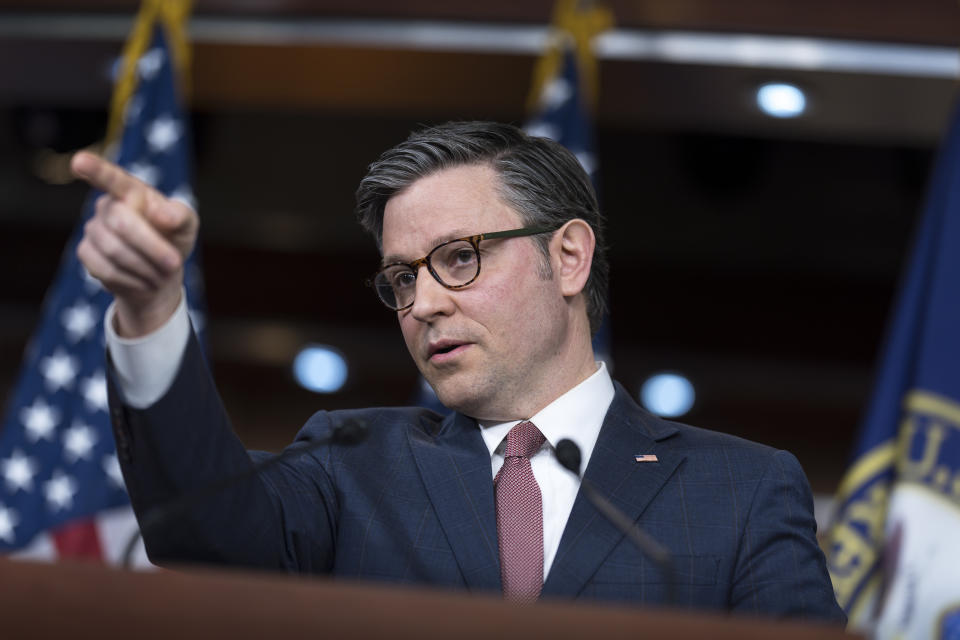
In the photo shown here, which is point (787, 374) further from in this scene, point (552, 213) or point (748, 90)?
point (552, 213)

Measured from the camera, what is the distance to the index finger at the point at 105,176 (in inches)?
44.1

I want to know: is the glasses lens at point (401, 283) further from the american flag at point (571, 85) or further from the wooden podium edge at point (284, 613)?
the american flag at point (571, 85)

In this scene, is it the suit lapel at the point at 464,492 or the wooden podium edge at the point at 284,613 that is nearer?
the wooden podium edge at the point at 284,613

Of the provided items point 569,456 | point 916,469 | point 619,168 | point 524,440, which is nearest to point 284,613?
point 569,456

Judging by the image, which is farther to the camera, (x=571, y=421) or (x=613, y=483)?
(x=571, y=421)

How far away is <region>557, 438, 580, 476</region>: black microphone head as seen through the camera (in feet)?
4.39

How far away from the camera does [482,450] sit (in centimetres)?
161

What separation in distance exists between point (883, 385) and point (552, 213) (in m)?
1.36

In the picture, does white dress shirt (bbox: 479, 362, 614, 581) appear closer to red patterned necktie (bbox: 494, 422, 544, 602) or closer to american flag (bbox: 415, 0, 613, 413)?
red patterned necktie (bbox: 494, 422, 544, 602)

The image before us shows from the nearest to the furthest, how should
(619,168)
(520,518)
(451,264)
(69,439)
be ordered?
(520,518) → (451,264) → (69,439) → (619,168)

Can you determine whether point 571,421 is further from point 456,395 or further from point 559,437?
point 456,395

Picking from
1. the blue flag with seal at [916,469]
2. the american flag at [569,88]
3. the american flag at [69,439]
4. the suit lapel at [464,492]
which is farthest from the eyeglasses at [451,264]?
the american flag at [569,88]

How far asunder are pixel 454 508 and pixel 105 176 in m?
0.67

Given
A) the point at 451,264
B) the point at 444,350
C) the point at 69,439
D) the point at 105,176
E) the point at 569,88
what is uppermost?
the point at 569,88
